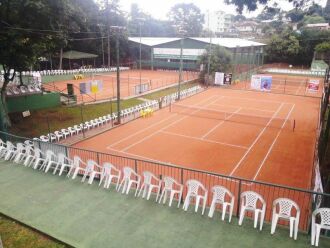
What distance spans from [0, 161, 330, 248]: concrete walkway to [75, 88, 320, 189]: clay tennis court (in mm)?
6908

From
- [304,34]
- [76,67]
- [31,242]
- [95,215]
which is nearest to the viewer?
[31,242]

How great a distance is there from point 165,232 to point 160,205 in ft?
5.36

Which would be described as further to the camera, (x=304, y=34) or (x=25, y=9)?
(x=304, y=34)

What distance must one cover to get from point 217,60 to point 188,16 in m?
68.2

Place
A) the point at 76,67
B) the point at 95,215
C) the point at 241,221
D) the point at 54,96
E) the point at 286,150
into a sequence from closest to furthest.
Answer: the point at 241,221 < the point at 95,215 < the point at 286,150 < the point at 54,96 < the point at 76,67

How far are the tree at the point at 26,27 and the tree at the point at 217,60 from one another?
27043mm

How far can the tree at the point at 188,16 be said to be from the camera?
4193 inches

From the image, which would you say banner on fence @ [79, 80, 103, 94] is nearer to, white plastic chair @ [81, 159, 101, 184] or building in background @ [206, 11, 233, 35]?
white plastic chair @ [81, 159, 101, 184]

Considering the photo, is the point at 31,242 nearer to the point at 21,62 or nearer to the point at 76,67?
the point at 21,62

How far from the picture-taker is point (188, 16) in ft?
358

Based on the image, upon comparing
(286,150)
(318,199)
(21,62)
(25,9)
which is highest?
(25,9)

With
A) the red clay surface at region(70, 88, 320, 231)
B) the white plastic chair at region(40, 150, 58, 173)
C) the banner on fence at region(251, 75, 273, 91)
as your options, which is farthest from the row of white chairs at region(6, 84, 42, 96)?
the banner on fence at region(251, 75, 273, 91)

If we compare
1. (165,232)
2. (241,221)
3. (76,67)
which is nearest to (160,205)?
(165,232)

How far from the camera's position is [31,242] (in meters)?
8.95
